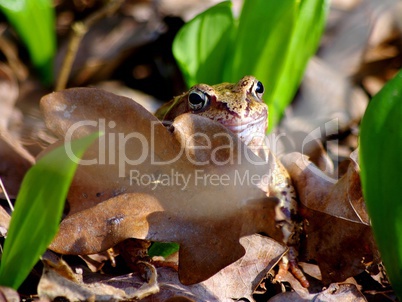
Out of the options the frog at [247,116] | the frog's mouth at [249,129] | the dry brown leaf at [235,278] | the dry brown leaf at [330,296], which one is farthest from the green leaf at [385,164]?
the frog's mouth at [249,129]

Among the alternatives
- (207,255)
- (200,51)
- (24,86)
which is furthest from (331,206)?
(24,86)

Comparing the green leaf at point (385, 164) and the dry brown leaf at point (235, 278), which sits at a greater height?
the green leaf at point (385, 164)

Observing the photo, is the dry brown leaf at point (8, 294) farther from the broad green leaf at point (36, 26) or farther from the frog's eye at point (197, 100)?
the broad green leaf at point (36, 26)

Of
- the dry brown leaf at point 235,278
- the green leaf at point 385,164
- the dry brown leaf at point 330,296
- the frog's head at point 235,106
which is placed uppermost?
the green leaf at point 385,164

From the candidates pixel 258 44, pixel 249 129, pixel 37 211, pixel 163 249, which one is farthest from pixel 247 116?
pixel 37 211

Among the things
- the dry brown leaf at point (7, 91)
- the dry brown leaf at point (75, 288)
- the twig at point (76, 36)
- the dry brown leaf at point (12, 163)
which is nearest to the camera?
the dry brown leaf at point (75, 288)

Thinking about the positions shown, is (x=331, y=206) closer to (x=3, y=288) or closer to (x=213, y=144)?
(x=213, y=144)
